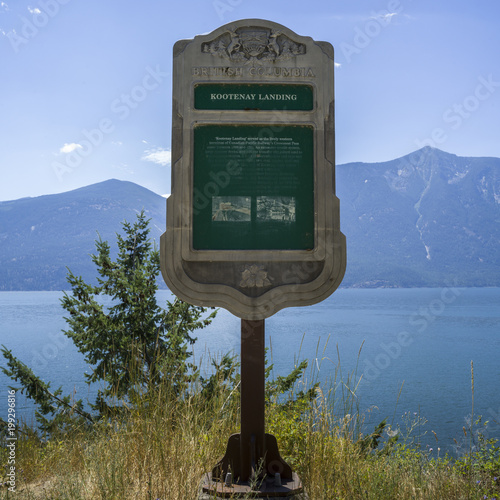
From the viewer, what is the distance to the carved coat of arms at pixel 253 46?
3.32m

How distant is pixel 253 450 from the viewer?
3100 millimetres

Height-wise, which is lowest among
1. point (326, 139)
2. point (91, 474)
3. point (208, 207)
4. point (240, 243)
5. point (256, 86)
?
point (91, 474)

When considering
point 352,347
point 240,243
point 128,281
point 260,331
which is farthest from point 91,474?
point 352,347

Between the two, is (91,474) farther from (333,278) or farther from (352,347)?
(352,347)

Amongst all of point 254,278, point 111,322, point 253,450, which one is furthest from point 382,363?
point 254,278

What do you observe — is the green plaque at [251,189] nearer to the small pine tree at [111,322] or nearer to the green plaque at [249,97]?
the green plaque at [249,97]

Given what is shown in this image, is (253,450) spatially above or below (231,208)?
below

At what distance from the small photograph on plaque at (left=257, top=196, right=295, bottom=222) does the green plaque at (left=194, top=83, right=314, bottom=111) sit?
0.65 m

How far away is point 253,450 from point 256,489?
0.23 meters

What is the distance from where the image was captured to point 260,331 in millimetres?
3225

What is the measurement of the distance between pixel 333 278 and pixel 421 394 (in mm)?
21340

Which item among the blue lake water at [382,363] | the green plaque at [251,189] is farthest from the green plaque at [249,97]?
the blue lake water at [382,363]

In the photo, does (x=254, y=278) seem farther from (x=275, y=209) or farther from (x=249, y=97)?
(x=249, y=97)

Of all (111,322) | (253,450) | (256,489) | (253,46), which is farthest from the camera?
(111,322)
